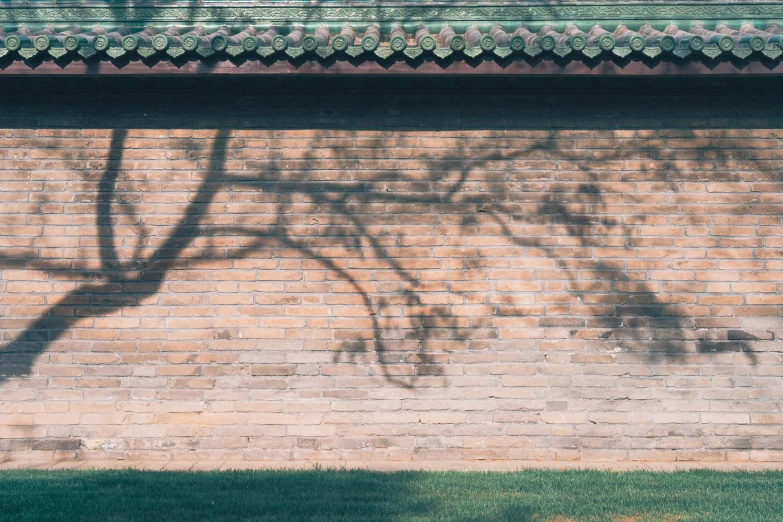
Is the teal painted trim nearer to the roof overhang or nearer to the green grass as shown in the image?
the roof overhang

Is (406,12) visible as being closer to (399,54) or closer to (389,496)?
(399,54)

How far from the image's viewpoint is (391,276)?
5969 millimetres

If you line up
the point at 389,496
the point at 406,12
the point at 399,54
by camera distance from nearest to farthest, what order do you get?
the point at 389,496, the point at 399,54, the point at 406,12

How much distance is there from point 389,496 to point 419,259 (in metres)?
1.95

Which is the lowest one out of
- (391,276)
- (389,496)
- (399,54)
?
(389,496)

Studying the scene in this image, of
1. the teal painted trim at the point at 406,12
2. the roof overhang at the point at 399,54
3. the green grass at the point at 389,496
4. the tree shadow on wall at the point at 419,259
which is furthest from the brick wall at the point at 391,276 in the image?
the teal painted trim at the point at 406,12

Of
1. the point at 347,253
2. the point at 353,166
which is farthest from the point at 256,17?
the point at 347,253

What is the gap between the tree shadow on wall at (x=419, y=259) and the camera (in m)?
5.93

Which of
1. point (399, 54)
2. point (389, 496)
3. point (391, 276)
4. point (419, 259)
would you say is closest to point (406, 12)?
point (399, 54)

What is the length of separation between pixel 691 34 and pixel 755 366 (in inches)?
102

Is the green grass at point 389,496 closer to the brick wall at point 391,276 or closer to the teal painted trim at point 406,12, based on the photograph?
the brick wall at point 391,276

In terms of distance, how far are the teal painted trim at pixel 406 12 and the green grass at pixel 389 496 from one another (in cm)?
397

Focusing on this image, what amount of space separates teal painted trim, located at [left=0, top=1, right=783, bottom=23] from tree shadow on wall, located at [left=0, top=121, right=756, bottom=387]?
1.45m

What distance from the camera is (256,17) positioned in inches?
275
